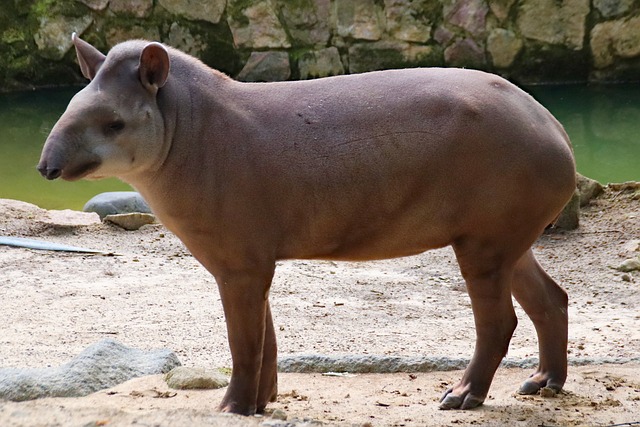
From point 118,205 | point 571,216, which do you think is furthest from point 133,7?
point 571,216

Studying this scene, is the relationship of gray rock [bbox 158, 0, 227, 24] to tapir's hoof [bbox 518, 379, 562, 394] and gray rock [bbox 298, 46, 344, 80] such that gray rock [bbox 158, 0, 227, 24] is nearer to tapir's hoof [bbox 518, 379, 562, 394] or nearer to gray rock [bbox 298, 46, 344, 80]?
gray rock [bbox 298, 46, 344, 80]

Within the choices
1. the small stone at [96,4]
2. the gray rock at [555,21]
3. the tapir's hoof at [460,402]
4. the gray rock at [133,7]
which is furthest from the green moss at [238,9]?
the tapir's hoof at [460,402]

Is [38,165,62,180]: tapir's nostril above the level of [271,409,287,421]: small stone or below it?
above

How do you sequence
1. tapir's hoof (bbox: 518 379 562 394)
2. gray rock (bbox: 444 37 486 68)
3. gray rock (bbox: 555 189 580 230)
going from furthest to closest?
gray rock (bbox: 444 37 486 68)
gray rock (bbox: 555 189 580 230)
tapir's hoof (bbox: 518 379 562 394)

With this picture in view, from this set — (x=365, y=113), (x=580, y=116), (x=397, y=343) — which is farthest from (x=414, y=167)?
(x=580, y=116)

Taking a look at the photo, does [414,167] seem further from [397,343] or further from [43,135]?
[43,135]

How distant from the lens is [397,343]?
5539mm

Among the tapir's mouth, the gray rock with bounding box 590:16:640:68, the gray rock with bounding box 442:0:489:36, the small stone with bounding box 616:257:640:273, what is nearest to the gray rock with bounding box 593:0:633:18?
the gray rock with bounding box 590:16:640:68

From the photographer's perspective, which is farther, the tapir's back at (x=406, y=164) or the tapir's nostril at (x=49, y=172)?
the tapir's back at (x=406, y=164)

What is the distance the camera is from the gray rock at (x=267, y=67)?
15352mm

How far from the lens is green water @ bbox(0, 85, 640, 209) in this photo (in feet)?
38.9

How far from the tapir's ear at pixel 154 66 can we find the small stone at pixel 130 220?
4.72 metres

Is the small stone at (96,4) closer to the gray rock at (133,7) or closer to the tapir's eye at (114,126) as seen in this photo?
the gray rock at (133,7)

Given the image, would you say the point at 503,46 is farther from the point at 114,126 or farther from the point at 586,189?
the point at 114,126
